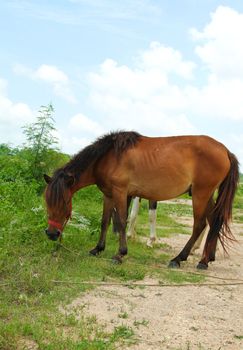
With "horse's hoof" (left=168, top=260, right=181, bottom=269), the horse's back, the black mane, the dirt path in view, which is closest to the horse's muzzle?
the black mane

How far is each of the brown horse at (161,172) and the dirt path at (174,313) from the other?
4.69ft

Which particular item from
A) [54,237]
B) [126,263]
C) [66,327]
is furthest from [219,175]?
[66,327]

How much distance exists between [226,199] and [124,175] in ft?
5.77

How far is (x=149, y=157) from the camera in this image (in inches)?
279

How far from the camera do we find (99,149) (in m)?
6.96

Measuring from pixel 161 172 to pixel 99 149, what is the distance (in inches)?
41.7

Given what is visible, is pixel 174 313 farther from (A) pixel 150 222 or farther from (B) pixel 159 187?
(A) pixel 150 222

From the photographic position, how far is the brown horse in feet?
22.7

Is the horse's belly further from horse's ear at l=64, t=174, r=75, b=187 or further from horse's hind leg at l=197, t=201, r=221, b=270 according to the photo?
horse's ear at l=64, t=174, r=75, b=187

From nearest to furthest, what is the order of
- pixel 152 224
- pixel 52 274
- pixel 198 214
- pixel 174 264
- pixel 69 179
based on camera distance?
pixel 52 274 < pixel 69 179 < pixel 174 264 < pixel 198 214 < pixel 152 224

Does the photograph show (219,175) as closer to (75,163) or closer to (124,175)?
(124,175)

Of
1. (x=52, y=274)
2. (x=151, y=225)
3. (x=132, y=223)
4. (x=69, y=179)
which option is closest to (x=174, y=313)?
(x=52, y=274)

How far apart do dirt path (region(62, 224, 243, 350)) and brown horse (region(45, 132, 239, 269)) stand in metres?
1.43

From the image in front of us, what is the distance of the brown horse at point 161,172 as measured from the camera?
22.7 feet
